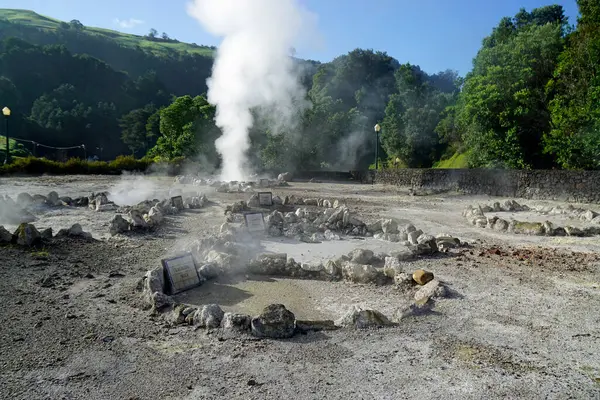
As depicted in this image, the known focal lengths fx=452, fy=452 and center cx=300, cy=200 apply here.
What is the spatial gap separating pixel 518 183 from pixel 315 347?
1556 cm

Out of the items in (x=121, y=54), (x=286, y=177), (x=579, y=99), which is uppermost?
(x=121, y=54)

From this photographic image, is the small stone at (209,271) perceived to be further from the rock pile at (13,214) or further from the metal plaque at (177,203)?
the metal plaque at (177,203)

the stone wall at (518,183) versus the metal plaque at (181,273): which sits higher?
the stone wall at (518,183)

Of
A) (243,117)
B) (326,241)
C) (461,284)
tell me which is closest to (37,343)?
(461,284)

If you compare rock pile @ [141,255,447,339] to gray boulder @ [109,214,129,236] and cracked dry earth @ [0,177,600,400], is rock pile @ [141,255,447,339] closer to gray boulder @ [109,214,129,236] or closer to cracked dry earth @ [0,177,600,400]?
cracked dry earth @ [0,177,600,400]

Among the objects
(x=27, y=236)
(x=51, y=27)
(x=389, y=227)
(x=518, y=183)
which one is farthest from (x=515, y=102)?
(x=51, y=27)

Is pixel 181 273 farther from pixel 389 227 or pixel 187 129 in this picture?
pixel 187 129

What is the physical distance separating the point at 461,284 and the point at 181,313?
136 inches

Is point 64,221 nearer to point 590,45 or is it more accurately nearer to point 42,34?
point 590,45

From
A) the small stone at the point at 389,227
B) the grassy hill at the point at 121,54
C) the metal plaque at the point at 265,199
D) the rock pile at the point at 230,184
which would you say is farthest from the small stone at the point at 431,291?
the grassy hill at the point at 121,54

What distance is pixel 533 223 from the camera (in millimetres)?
9555

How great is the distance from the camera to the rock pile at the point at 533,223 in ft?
30.0

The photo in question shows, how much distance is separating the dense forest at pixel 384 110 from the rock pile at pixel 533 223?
4.75 meters

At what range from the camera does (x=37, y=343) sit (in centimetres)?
377
